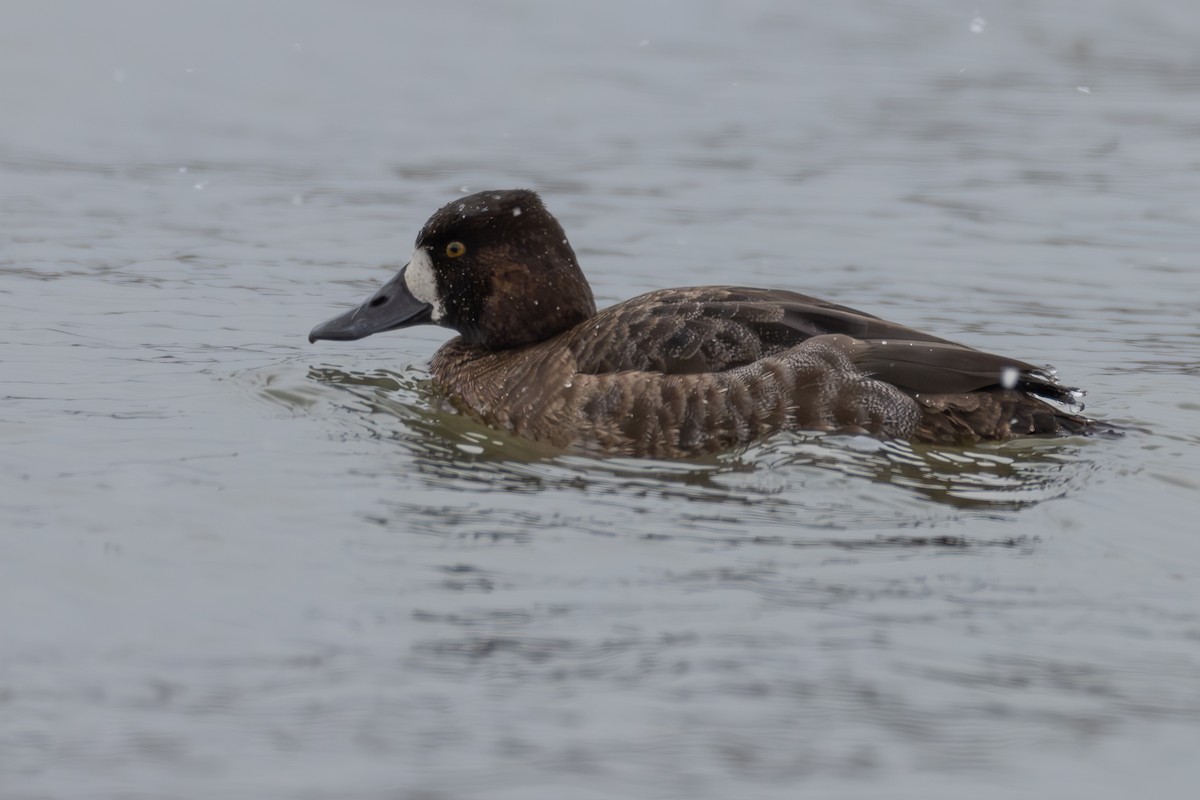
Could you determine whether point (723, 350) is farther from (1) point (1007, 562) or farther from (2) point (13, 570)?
(2) point (13, 570)

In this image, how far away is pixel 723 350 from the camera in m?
6.04

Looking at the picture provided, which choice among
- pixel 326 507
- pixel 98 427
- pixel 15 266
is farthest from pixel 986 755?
pixel 15 266

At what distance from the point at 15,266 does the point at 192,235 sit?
1.09 m

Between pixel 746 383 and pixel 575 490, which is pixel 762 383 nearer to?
pixel 746 383

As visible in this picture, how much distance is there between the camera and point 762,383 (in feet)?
19.4

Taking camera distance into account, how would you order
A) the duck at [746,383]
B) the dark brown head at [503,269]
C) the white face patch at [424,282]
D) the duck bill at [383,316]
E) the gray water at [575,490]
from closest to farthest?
the gray water at [575,490], the duck at [746,383], the dark brown head at [503,269], the white face patch at [424,282], the duck bill at [383,316]

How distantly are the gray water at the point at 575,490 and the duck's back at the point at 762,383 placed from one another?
15 cm

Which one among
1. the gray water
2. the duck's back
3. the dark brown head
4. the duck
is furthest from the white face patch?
the duck's back

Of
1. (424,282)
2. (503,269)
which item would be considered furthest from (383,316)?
(503,269)

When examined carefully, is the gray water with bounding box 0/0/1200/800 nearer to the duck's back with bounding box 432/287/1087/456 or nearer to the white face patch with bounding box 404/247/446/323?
the duck's back with bounding box 432/287/1087/456

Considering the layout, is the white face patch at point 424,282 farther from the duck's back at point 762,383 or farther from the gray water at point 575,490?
the duck's back at point 762,383

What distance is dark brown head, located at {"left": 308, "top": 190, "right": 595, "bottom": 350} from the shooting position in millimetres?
6758

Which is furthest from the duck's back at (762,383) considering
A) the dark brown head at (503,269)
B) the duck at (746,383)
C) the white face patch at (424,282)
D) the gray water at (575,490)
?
the white face patch at (424,282)

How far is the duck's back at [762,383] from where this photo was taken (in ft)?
19.4
